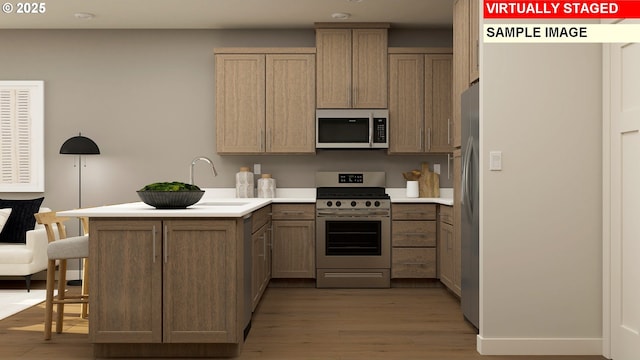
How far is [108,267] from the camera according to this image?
3.35 metres

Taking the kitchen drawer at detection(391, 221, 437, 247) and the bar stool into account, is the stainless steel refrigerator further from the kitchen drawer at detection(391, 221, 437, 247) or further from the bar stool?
the bar stool

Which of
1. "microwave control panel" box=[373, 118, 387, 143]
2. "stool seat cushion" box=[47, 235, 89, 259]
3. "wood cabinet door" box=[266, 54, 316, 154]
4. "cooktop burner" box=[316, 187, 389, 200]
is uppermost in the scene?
"wood cabinet door" box=[266, 54, 316, 154]

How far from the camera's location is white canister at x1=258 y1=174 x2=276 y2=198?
243 inches

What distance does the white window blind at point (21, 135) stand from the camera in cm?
627

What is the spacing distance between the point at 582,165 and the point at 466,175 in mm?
710

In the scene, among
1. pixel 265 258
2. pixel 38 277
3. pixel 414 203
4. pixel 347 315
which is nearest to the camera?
pixel 347 315

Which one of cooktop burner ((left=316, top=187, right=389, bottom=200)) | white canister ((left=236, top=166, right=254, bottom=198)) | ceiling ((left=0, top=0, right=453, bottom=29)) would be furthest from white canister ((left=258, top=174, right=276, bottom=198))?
ceiling ((left=0, top=0, right=453, bottom=29))

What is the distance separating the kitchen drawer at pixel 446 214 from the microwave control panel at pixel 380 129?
942 millimetres

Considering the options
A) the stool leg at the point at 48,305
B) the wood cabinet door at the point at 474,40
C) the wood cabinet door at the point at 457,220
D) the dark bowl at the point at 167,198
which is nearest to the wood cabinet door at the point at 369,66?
the wood cabinet door at the point at 457,220

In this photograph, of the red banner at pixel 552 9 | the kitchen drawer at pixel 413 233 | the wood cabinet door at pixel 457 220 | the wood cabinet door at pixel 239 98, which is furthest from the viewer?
the wood cabinet door at pixel 239 98

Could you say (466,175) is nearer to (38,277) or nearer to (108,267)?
(108,267)

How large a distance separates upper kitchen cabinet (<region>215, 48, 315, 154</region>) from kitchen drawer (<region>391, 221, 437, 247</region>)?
3.79 feet

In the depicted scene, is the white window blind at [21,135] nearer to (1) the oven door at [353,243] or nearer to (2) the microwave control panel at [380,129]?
(1) the oven door at [353,243]

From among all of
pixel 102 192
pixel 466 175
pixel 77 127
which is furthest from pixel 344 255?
pixel 77 127
